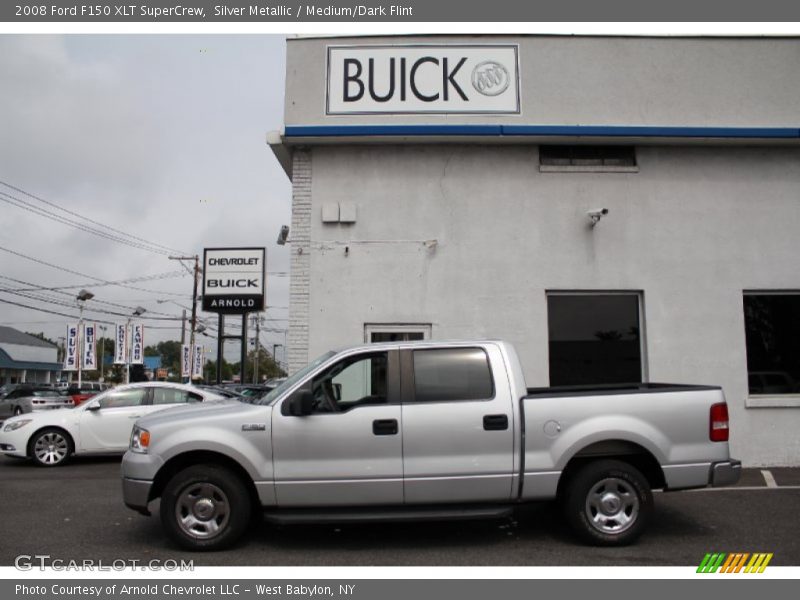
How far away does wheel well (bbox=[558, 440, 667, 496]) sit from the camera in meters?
5.93

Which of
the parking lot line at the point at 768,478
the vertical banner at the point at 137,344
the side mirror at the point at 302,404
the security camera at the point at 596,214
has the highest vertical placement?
the security camera at the point at 596,214

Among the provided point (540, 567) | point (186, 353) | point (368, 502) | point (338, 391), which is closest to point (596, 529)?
point (540, 567)

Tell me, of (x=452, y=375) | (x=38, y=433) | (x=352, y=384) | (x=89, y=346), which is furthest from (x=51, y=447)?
(x=89, y=346)

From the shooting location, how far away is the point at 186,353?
43.8 metres

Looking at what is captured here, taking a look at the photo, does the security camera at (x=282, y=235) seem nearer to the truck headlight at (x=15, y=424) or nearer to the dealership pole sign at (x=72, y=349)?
the truck headlight at (x=15, y=424)

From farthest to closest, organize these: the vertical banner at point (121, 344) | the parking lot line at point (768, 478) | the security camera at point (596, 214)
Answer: the vertical banner at point (121, 344) → the security camera at point (596, 214) → the parking lot line at point (768, 478)

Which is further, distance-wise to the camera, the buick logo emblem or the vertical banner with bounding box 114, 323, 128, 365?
the vertical banner with bounding box 114, 323, 128, 365

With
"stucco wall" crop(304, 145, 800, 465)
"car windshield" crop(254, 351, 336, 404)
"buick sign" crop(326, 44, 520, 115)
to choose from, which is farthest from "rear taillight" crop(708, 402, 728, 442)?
"buick sign" crop(326, 44, 520, 115)

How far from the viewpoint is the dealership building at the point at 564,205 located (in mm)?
10297

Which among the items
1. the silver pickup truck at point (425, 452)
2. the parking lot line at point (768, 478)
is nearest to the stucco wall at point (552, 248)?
the parking lot line at point (768, 478)

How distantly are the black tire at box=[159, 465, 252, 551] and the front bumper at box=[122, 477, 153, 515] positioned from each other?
18 centimetres

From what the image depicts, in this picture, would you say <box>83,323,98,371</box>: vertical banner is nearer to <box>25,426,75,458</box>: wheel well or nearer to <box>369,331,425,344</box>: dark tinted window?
<box>25,426,75,458</box>: wheel well

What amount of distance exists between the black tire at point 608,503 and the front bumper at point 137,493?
372 cm

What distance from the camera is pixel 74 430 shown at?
11.5 m
